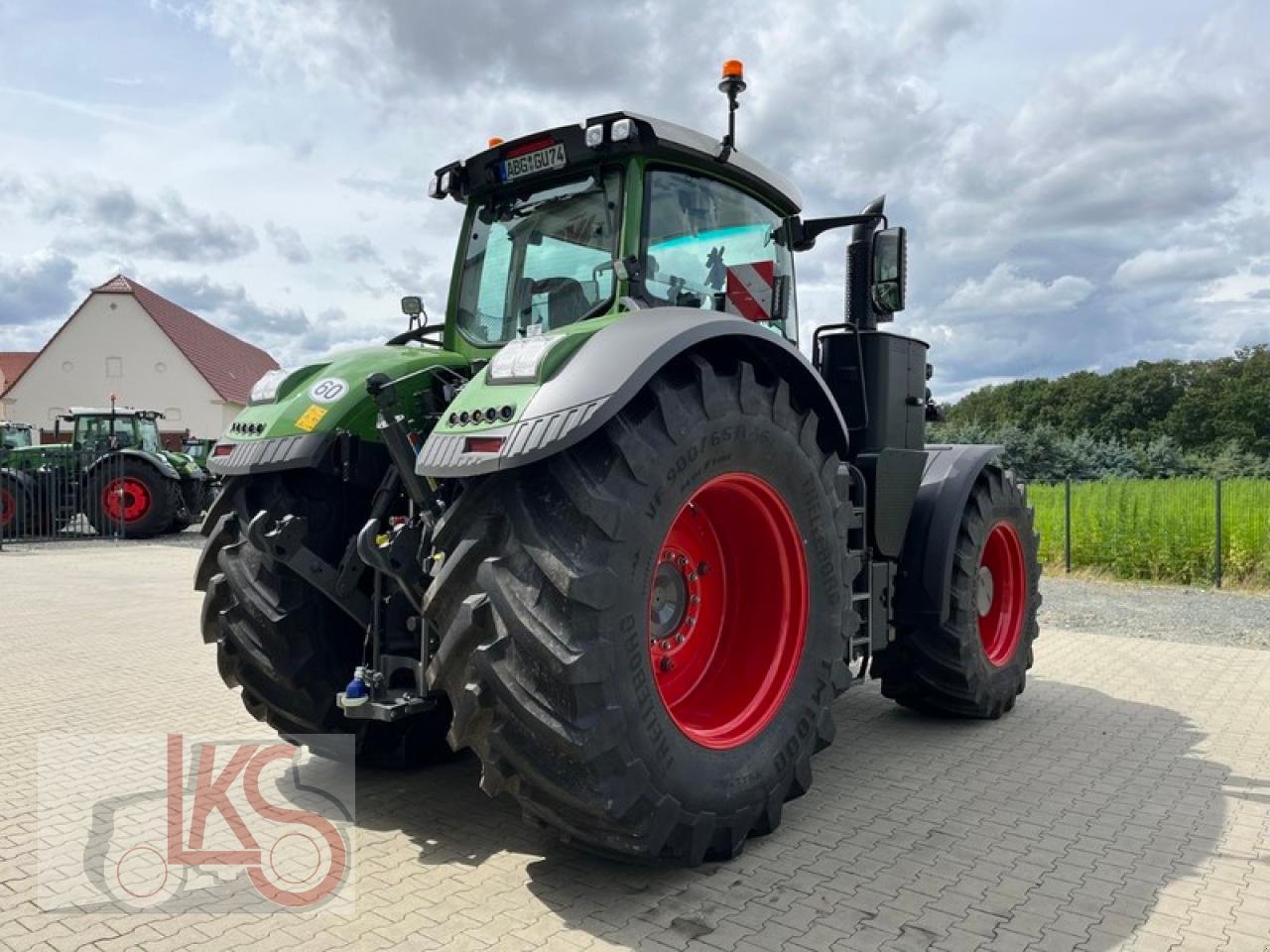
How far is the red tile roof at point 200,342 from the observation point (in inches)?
1470

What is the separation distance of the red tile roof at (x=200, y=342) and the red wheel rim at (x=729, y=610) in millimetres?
36873

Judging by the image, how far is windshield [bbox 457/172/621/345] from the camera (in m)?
3.80

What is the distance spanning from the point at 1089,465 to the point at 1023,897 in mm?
24386

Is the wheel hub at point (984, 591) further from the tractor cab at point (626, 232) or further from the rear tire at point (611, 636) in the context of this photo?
the rear tire at point (611, 636)

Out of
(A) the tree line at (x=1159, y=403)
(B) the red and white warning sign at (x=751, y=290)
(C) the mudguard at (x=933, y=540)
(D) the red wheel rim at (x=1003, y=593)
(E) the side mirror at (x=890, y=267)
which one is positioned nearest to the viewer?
(B) the red and white warning sign at (x=751, y=290)

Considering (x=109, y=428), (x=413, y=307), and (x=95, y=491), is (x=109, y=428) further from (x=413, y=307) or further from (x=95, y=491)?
(x=413, y=307)

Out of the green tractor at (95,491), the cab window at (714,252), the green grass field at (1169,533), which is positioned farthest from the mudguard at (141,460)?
the cab window at (714,252)

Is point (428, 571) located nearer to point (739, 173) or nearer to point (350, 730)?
point (350, 730)

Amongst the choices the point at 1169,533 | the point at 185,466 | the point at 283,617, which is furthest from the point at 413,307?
the point at 185,466

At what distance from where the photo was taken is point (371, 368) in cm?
388

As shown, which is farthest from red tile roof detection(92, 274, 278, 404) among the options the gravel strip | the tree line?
the gravel strip

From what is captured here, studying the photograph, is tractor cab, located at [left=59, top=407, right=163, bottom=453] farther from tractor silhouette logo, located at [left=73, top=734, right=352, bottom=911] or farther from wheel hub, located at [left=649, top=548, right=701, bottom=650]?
wheel hub, located at [left=649, top=548, right=701, bottom=650]

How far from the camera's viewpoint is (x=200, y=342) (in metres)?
39.4

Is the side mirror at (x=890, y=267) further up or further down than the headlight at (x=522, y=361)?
further up
